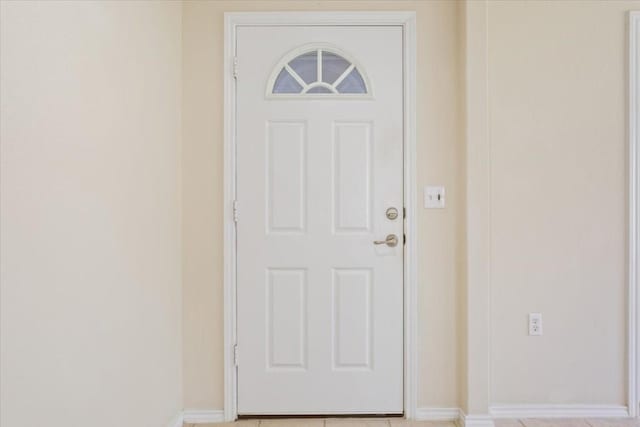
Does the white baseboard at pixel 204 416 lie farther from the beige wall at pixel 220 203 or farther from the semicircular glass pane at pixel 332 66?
the semicircular glass pane at pixel 332 66

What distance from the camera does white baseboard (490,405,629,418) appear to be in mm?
2574

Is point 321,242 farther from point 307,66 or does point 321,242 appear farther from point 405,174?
point 307,66

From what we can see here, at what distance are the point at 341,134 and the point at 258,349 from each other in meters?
1.19

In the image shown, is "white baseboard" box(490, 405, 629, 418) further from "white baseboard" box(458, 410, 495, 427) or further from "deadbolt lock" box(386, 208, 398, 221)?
"deadbolt lock" box(386, 208, 398, 221)

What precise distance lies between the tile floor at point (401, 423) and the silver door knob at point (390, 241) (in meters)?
0.89

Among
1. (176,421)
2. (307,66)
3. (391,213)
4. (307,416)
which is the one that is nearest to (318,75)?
(307,66)

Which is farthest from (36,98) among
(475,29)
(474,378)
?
(474,378)

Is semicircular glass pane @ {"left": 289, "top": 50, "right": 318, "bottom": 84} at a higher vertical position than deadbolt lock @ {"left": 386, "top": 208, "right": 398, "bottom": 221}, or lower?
higher

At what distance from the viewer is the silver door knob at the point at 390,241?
2588 millimetres

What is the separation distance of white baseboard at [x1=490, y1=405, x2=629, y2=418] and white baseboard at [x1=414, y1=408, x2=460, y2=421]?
0.19 meters

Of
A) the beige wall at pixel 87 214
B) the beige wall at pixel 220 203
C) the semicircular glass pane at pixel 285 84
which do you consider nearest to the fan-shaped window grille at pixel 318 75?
the semicircular glass pane at pixel 285 84
